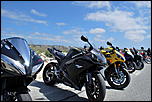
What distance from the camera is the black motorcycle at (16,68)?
88.4 inches

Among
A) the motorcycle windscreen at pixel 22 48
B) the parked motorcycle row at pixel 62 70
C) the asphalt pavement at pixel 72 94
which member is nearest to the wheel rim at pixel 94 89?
the parked motorcycle row at pixel 62 70

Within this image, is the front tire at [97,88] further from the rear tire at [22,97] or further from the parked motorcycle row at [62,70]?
the rear tire at [22,97]

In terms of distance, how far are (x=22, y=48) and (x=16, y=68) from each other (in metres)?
0.37

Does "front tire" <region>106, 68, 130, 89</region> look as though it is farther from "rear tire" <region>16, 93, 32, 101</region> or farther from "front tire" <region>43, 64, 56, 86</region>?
"rear tire" <region>16, 93, 32, 101</region>

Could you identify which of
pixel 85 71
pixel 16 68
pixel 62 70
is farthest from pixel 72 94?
pixel 16 68

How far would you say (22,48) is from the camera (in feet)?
8.25

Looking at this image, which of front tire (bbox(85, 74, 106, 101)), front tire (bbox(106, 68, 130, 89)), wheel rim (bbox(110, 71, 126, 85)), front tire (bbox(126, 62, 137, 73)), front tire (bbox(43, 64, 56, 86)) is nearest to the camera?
front tire (bbox(85, 74, 106, 101))

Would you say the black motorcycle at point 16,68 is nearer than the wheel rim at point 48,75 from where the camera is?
Yes

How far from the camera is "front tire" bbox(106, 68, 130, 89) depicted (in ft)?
17.7

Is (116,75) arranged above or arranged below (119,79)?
above

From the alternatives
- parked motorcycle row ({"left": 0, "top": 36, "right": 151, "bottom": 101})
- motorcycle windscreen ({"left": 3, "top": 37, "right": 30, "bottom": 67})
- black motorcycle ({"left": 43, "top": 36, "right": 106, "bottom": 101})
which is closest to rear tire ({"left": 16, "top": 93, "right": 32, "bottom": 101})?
parked motorcycle row ({"left": 0, "top": 36, "right": 151, "bottom": 101})

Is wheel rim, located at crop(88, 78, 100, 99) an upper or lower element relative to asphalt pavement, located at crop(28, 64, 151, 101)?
upper

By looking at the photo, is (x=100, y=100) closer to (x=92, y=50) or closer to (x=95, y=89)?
(x=95, y=89)

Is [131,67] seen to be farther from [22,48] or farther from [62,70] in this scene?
[22,48]
